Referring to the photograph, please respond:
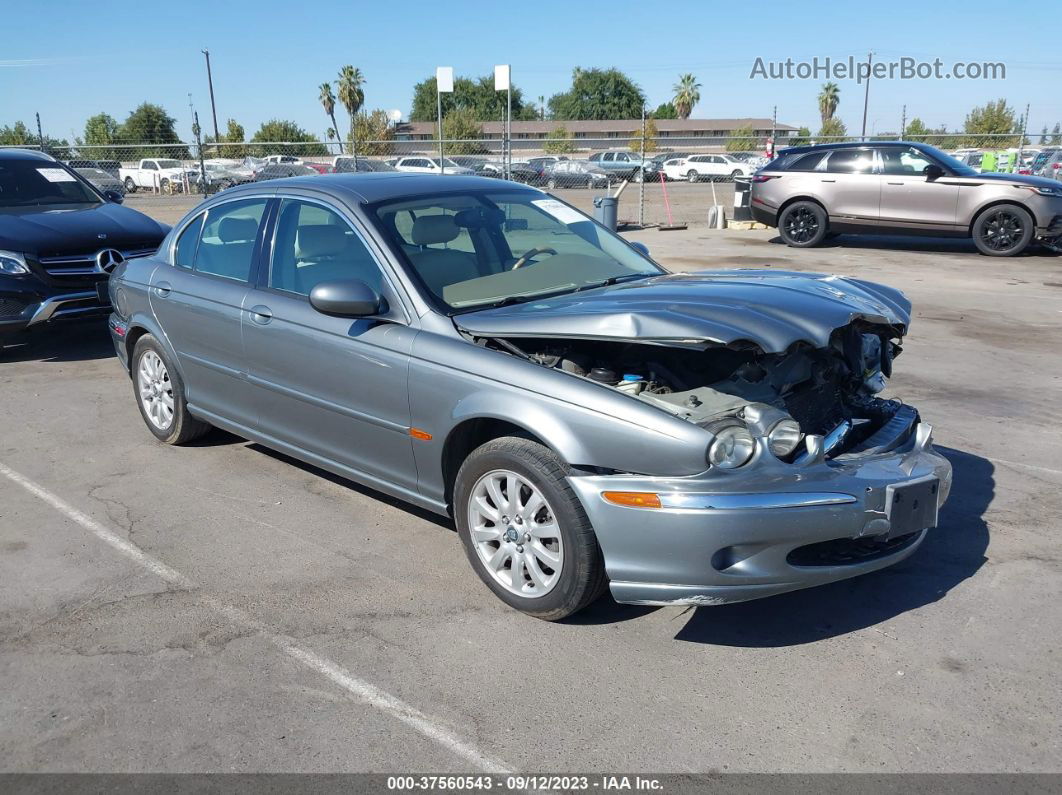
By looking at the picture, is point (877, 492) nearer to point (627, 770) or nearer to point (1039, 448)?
point (627, 770)

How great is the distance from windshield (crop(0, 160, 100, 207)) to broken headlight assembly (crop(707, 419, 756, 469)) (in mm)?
8382

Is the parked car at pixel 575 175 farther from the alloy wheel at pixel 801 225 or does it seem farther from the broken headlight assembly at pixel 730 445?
the broken headlight assembly at pixel 730 445

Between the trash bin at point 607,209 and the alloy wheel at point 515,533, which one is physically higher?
the trash bin at point 607,209

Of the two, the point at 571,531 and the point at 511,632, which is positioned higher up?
the point at 571,531

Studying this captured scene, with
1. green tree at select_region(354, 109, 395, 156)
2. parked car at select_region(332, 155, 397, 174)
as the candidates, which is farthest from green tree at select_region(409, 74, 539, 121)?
parked car at select_region(332, 155, 397, 174)

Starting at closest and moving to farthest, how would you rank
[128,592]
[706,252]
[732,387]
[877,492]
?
[877,492]
[732,387]
[128,592]
[706,252]

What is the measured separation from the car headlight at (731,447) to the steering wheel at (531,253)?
5.48 feet

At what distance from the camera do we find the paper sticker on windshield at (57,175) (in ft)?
31.0

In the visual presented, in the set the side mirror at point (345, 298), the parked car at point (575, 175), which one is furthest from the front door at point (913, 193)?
the parked car at point (575, 175)

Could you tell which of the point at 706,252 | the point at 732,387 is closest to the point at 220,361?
the point at 732,387

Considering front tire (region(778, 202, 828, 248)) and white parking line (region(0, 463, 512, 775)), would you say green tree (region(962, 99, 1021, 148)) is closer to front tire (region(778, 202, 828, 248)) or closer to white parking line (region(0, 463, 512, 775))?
front tire (region(778, 202, 828, 248))

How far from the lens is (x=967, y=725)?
296cm

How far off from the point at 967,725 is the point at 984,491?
2.28 meters

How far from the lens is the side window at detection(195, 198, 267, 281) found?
495cm
